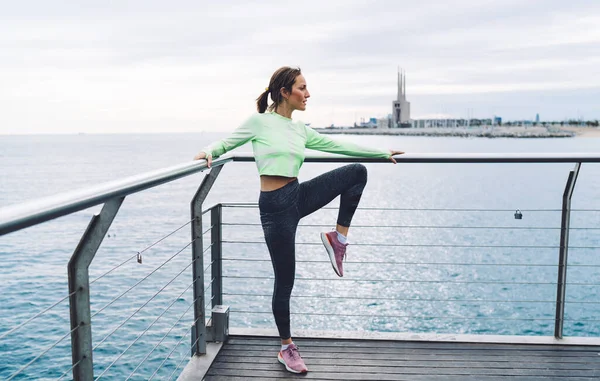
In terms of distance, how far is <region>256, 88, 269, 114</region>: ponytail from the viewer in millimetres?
2461

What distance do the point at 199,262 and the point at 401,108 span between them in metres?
116

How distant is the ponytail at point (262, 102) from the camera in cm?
246

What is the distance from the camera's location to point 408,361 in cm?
256

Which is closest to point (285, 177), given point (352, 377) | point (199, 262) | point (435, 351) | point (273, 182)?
point (273, 182)

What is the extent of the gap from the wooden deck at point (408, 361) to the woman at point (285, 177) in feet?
0.50

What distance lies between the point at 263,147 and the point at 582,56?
101 meters

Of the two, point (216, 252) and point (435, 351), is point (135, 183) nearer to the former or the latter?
point (216, 252)

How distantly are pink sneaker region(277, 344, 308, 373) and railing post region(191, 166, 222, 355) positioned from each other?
1.33 feet

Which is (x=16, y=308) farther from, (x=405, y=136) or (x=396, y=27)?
(x=405, y=136)

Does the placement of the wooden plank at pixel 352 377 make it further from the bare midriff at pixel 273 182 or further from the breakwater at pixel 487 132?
the breakwater at pixel 487 132

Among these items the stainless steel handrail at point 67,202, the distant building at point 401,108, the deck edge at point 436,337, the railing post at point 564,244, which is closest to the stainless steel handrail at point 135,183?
the stainless steel handrail at point 67,202

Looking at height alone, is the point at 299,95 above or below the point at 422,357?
above

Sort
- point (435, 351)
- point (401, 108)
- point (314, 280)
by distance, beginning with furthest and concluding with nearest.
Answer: point (401, 108) → point (314, 280) → point (435, 351)

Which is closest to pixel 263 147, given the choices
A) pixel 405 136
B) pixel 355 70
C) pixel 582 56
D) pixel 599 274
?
pixel 599 274
